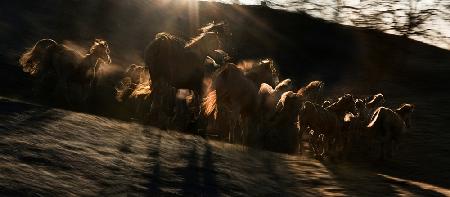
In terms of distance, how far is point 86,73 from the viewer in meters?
17.1

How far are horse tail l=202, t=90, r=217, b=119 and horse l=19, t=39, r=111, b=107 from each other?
14.1ft

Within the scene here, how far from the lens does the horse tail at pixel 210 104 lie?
43.5ft

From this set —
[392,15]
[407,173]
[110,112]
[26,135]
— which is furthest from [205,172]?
[392,15]

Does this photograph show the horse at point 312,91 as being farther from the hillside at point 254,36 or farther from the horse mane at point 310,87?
the hillside at point 254,36

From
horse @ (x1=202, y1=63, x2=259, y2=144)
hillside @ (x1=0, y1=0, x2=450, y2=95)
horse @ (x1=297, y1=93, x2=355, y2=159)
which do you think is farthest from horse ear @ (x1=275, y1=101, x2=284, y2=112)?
hillside @ (x1=0, y1=0, x2=450, y2=95)

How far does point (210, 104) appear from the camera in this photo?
1340cm

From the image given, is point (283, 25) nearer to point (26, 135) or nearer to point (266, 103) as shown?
point (266, 103)

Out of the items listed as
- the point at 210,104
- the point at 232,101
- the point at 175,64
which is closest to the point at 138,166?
the point at 232,101

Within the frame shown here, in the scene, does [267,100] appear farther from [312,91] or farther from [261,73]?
[312,91]

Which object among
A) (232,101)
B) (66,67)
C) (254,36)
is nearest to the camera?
(232,101)

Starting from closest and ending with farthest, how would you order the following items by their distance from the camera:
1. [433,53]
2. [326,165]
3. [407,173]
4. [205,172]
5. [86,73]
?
[205,172] → [326,165] → [407,173] → [86,73] → [433,53]

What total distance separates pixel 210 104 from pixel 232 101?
681 millimetres

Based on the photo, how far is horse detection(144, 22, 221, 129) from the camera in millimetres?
13555

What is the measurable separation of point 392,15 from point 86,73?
1395cm
